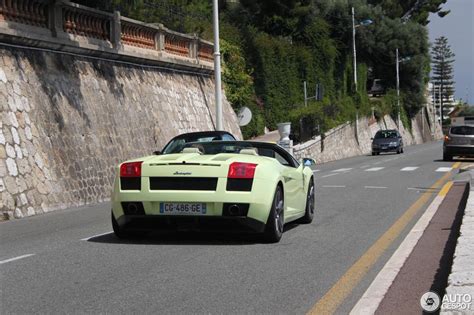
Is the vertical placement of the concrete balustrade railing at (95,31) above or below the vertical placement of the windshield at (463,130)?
above

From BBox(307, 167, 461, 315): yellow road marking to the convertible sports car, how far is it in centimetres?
129

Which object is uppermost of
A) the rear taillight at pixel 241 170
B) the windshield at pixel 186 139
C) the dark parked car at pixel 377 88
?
the dark parked car at pixel 377 88

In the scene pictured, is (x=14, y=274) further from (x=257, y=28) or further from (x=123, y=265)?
(x=257, y=28)

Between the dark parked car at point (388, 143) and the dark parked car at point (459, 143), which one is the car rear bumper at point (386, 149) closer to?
the dark parked car at point (388, 143)

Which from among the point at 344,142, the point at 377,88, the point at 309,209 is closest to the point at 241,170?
the point at 309,209

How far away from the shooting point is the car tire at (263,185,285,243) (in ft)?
29.1

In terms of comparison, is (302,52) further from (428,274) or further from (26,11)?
(428,274)

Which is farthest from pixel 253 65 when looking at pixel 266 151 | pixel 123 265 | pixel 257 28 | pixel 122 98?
pixel 123 265

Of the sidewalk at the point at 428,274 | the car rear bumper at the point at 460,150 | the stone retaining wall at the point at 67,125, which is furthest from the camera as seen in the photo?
the car rear bumper at the point at 460,150

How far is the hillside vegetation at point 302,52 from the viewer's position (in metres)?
36.7

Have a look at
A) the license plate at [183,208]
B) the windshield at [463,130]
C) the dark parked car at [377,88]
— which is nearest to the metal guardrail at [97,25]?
the license plate at [183,208]

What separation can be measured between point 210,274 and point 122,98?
49.6ft

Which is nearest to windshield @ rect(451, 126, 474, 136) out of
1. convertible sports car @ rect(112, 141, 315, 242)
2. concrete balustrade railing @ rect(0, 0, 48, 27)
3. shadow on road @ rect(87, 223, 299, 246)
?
concrete balustrade railing @ rect(0, 0, 48, 27)

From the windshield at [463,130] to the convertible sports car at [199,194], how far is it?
2606 cm
